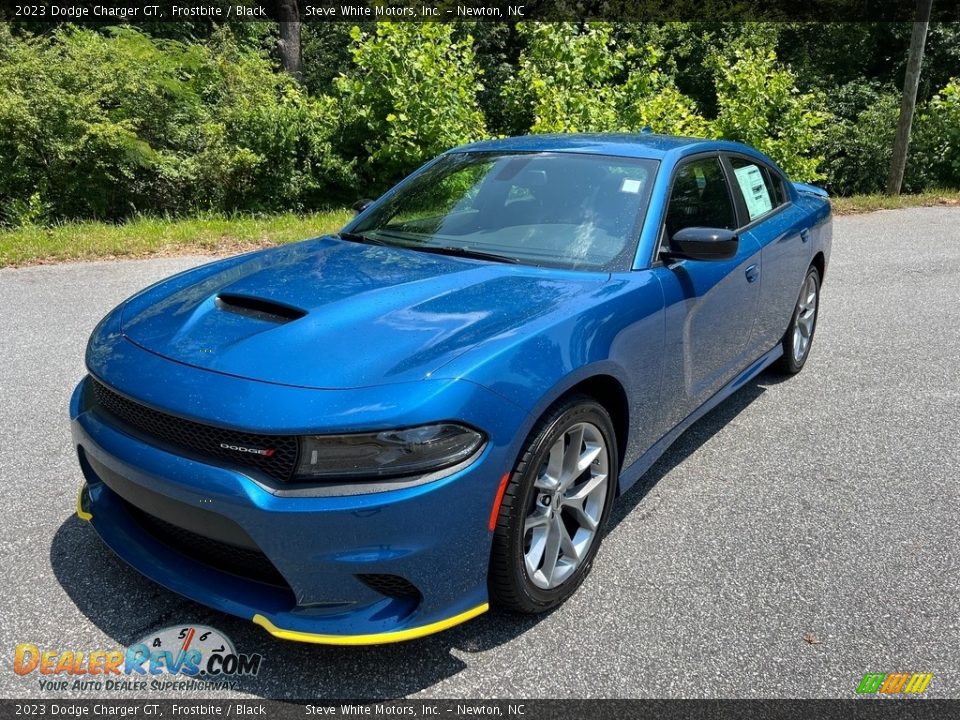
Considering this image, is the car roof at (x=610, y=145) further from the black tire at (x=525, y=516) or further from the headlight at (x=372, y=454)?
the headlight at (x=372, y=454)

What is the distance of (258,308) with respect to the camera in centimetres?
273

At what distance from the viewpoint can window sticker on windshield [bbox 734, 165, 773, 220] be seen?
4.29m

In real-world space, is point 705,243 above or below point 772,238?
above

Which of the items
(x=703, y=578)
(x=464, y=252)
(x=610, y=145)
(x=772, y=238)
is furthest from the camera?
(x=772, y=238)

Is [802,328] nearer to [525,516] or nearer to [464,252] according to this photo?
[464,252]

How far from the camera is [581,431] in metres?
2.67

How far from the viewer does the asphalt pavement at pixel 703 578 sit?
2402mm

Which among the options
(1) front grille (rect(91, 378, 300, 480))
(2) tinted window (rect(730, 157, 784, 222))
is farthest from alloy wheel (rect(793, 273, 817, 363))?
(1) front grille (rect(91, 378, 300, 480))

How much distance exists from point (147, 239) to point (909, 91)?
1383 cm

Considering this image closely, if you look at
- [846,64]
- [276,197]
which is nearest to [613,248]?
[276,197]

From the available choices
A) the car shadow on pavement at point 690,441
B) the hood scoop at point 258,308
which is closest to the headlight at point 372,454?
the hood scoop at point 258,308

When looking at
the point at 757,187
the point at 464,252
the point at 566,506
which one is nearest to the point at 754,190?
the point at 757,187

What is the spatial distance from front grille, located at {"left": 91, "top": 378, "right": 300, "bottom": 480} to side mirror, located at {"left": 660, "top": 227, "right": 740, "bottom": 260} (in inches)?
72.8

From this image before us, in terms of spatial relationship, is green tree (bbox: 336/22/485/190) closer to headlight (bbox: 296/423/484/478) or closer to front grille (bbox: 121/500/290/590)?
front grille (bbox: 121/500/290/590)
